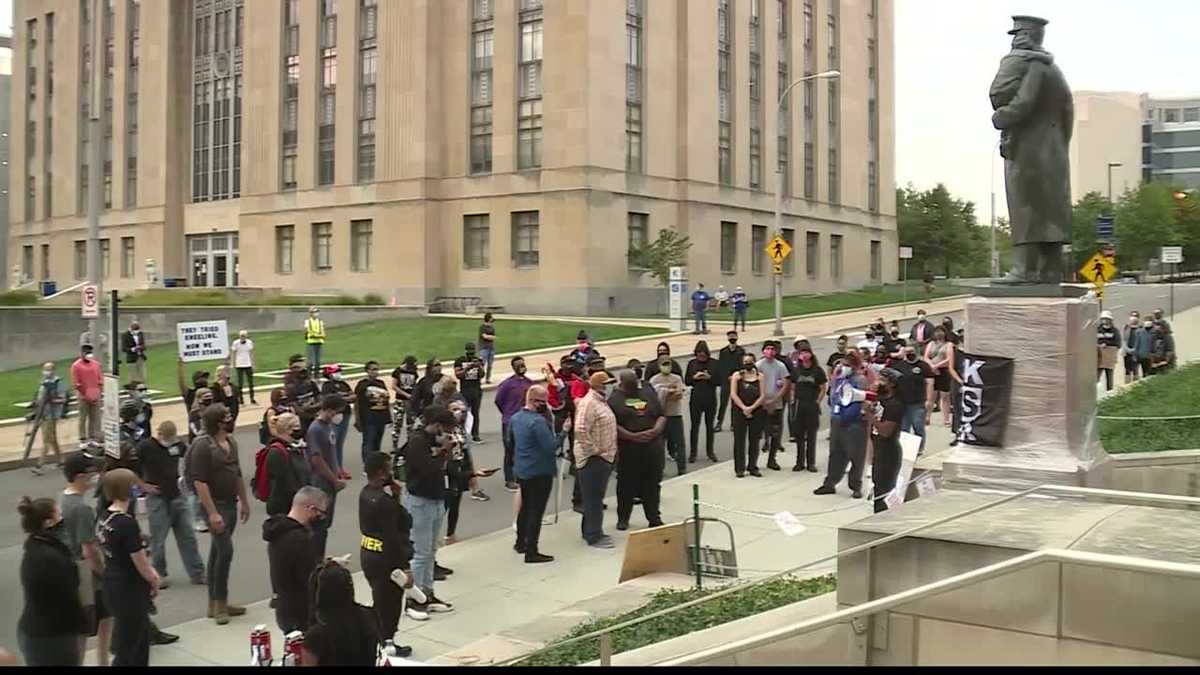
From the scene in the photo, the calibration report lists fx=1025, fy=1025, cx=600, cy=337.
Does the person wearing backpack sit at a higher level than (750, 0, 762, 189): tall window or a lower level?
lower

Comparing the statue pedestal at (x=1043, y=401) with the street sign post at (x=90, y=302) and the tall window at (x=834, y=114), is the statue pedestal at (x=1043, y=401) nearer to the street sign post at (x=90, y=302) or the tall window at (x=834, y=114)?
the street sign post at (x=90, y=302)

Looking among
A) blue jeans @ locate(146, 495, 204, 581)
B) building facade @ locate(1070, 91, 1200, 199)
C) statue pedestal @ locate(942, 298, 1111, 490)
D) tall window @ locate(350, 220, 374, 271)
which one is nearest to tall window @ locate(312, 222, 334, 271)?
tall window @ locate(350, 220, 374, 271)

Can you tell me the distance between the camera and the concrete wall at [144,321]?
106ft

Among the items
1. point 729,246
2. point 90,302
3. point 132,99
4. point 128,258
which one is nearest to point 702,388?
point 90,302

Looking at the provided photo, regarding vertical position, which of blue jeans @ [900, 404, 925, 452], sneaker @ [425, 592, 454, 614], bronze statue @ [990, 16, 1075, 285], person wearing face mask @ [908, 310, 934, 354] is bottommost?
sneaker @ [425, 592, 454, 614]

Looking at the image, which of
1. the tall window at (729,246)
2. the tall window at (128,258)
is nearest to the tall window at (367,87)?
the tall window at (729,246)

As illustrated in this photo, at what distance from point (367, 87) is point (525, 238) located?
1167 cm

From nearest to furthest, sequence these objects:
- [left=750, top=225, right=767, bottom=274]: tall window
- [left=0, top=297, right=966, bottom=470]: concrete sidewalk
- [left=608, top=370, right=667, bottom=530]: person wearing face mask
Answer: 1. [left=608, top=370, right=667, bottom=530]: person wearing face mask
2. [left=0, top=297, right=966, bottom=470]: concrete sidewalk
3. [left=750, top=225, right=767, bottom=274]: tall window

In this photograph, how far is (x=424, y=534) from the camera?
355 inches

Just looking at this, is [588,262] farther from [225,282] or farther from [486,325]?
[225,282]

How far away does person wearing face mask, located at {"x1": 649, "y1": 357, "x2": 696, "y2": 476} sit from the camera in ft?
44.9

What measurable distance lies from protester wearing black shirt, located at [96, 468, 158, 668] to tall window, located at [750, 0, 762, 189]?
1989 inches

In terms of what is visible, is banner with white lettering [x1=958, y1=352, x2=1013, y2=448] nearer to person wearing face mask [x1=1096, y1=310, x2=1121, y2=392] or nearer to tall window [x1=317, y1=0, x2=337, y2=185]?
person wearing face mask [x1=1096, y1=310, x2=1121, y2=392]

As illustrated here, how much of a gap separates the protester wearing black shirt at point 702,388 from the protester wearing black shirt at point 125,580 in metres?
8.98
